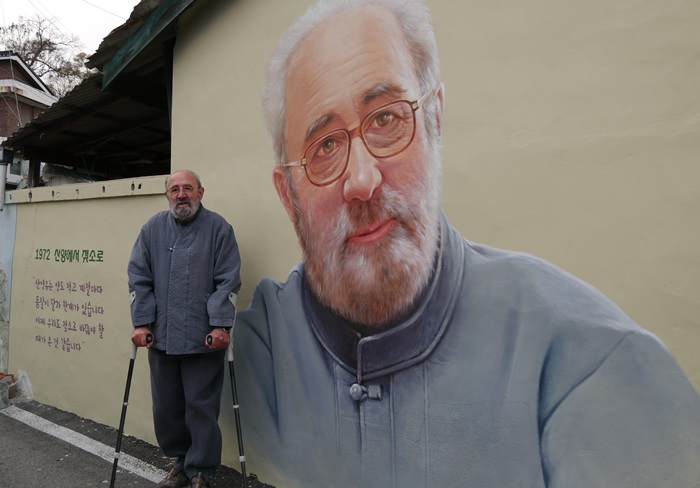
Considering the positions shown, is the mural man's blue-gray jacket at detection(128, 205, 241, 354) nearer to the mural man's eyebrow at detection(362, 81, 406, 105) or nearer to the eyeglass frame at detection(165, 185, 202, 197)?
the eyeglass frame at detection(165, 185, 202, 197)

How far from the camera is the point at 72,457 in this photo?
3812 mm

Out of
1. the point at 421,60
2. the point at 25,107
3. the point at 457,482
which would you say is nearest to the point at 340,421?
the point at 457,482

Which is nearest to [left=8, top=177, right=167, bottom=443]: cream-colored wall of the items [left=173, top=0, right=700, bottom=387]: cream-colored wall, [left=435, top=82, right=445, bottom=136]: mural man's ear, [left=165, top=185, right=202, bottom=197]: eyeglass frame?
[left=165, top=185, right=202, bottom=197]: eyeglass frame

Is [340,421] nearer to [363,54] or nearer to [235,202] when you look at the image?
[235,202]

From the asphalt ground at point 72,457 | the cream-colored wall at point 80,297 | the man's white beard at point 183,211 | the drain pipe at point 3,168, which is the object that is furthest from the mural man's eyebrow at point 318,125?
the drain pipe at point 3,168

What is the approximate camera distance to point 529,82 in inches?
85.1

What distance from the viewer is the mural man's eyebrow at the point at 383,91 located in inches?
96.0

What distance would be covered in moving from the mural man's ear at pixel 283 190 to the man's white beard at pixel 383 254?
0.34m

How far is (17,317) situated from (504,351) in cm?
544

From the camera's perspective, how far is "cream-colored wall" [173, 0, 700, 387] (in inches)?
71.5

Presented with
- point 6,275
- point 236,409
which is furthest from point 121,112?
point 236,409

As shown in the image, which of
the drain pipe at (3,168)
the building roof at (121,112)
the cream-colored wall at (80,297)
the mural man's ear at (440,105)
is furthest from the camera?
the drain pipe at (3,168)

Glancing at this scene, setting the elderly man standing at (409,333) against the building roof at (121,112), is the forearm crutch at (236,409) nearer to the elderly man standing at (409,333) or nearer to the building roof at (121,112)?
the elderly man standing at (409,333)

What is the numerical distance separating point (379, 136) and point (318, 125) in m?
0.41
